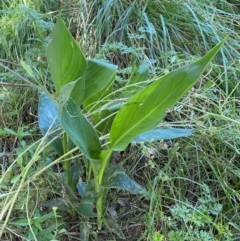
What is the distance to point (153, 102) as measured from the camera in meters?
0.77

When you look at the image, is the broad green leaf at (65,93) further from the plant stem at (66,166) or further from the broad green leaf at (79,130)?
the plant stem at (66,166)

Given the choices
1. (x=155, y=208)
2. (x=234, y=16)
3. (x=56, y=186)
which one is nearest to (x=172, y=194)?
(x=155, y=208)

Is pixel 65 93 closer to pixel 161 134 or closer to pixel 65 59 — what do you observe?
pixel 65 59

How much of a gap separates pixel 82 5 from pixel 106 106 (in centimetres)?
76

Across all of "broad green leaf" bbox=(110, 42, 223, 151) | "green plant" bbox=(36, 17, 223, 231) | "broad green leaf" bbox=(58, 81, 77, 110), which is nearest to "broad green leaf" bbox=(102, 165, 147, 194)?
"green plant" bbox=(36, 17, 223, 231)

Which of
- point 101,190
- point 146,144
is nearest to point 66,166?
point 101,190

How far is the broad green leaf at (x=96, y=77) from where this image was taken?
0.91 metres

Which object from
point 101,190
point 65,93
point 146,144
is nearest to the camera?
point 65,93

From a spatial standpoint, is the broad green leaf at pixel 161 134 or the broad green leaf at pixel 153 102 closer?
the broad green leaf at pixel 153 102

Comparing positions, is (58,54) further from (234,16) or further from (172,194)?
(234,16)

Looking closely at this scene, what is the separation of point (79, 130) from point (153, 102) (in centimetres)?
16

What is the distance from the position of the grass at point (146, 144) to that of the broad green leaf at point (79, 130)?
0.26 feet

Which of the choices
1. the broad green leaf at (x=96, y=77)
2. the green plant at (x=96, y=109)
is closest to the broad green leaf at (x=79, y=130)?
the green plant at (x=96, y=109)

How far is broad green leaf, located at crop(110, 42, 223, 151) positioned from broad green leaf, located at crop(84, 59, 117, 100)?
123mm
